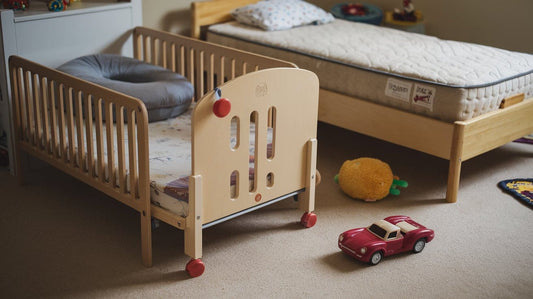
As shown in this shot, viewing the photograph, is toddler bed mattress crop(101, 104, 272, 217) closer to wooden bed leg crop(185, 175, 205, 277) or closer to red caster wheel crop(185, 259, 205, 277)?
wooden bed leg crop(185, 175, 205, 277)

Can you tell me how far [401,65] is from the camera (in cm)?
279

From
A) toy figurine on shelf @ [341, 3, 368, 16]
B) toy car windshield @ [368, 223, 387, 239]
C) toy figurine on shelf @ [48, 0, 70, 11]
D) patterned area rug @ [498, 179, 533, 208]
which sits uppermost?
toy figurine on shelf @ [48, 0, 70, 11]

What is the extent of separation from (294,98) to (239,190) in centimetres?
37

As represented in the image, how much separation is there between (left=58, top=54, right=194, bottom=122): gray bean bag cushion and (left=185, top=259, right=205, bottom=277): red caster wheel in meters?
0.74

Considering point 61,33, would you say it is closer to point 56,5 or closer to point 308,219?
point 56,5

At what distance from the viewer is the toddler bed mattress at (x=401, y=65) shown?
2586 millimetres

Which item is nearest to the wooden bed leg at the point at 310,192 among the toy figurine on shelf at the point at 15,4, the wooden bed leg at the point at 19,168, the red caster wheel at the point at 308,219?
the red caster wheel at the point at 308,219

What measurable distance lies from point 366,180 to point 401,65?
565 mm

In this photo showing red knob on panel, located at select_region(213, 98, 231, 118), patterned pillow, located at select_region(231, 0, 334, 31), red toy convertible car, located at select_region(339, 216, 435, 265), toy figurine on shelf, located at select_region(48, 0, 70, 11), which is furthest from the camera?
patterned pillow, located at select_region(231, 0, 334, 31)

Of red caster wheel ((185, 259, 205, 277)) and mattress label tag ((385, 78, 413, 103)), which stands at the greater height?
mattress label tag ((385, 78, 413, 103))

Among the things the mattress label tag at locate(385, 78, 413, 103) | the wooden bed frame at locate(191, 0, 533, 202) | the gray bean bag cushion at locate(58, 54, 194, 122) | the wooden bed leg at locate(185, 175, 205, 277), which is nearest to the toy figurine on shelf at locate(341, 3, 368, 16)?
the wooden bed frame at locate(191, 0, 533, 202)

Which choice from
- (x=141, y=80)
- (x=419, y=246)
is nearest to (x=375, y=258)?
(x=419, y=246)

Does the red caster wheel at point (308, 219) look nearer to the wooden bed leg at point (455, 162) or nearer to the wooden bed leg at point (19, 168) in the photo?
the wooden bed leg at point (455, 162)

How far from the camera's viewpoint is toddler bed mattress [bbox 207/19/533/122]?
2586 mm
